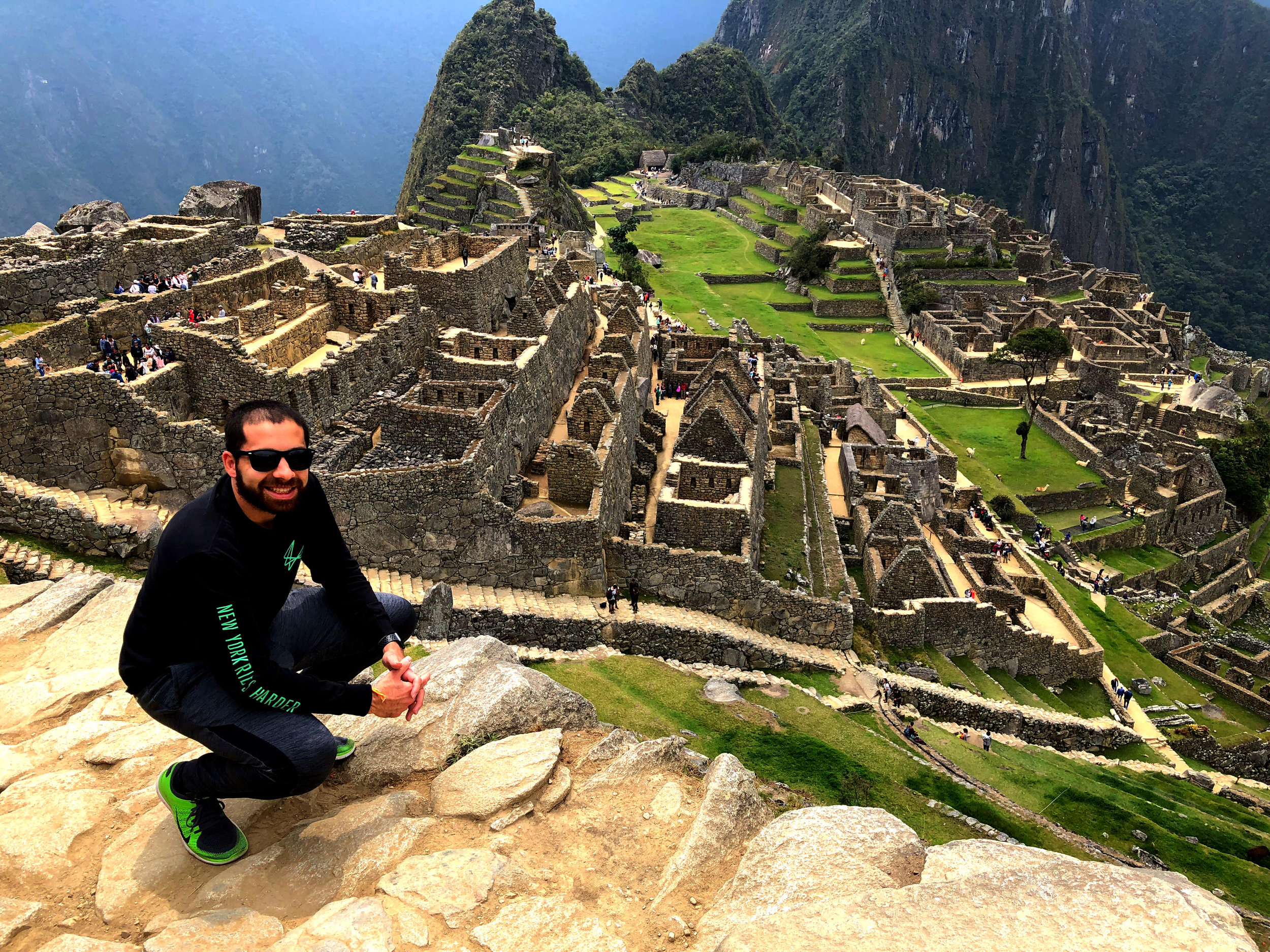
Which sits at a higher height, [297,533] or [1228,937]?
[297,533]

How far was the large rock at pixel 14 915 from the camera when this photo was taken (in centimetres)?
531

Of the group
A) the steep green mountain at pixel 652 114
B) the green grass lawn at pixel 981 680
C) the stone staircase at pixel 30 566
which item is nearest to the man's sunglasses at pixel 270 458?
the stone staircase at pixel 30 566

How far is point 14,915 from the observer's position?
5.42 meters

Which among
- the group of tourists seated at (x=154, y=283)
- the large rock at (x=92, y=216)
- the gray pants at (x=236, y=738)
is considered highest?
the large rock at (x=92, y=216)

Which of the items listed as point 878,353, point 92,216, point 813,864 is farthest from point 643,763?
point 878,353

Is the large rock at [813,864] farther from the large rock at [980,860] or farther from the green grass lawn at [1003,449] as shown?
the green grass lawn at [1003,449]

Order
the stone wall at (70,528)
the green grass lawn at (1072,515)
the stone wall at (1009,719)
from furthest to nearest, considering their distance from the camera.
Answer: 1. the green grass lawn at (1072,515)
2. the stone wall at (1009,719)
3. the stone wall at (70,528)

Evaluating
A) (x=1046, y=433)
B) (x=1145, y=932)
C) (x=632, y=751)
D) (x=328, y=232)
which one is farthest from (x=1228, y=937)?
(x=1046, y=433)

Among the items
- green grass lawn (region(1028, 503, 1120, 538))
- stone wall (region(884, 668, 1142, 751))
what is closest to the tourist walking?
stone wall (region(884, 668, 1142, 751))

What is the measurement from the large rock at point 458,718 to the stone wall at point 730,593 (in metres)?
11.4

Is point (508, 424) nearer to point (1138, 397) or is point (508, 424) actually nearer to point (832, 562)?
point (832, 562)

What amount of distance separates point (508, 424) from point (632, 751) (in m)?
14.2

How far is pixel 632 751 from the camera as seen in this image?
7.71 m

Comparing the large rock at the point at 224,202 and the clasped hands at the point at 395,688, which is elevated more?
the large rock at the point at 224,202
